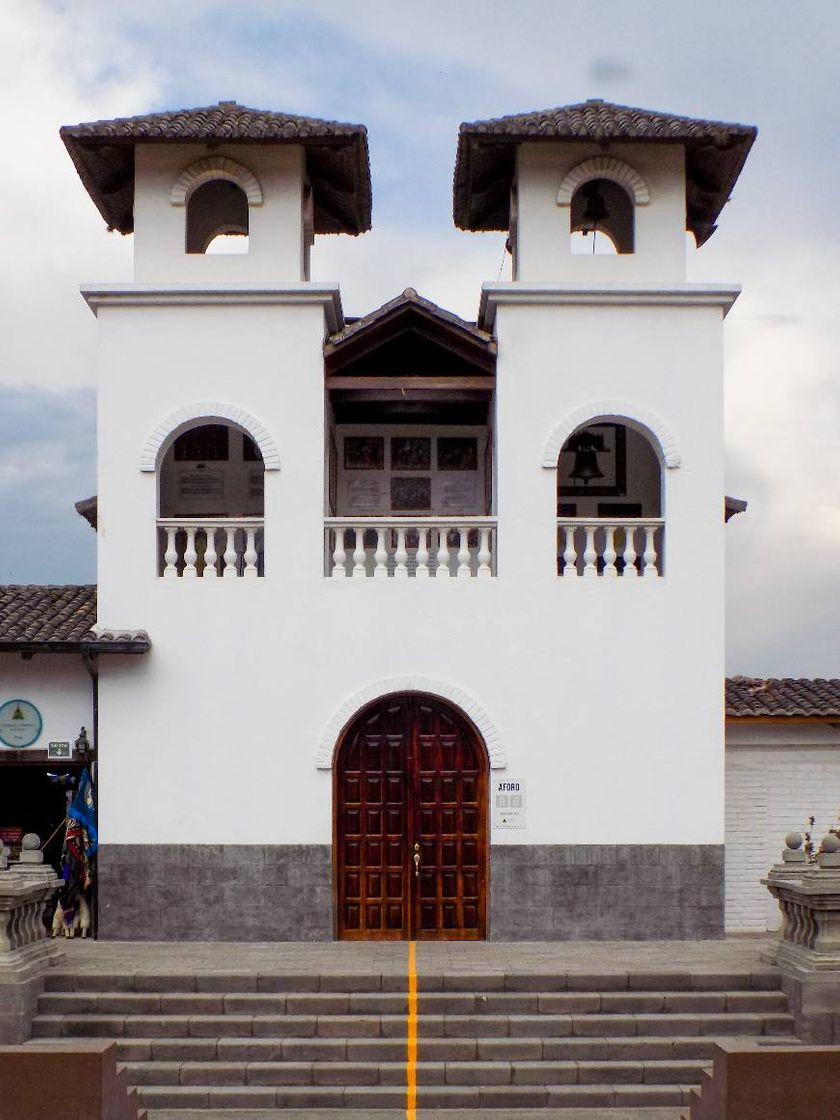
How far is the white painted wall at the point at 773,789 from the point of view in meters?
15.0

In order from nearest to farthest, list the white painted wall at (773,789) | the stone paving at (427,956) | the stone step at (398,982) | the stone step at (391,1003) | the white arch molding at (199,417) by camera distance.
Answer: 1. the stone step at (391,1003)
2. the stone step at (398,982)
3. the stone paving at (427,956)
4. the white arch molding at (199,417)
5. the white painted wall at (773,789)

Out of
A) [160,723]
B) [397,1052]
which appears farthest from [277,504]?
[397,1052]

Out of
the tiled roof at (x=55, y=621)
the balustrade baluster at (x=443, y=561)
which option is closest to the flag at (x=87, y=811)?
the tiled roof at (x=55, y=621)

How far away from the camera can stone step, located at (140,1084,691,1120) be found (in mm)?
10641

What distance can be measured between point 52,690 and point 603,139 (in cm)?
820

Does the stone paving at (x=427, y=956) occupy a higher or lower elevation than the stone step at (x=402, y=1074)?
higher

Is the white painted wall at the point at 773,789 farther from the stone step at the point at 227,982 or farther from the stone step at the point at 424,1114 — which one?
the stone step at the point at 227,982

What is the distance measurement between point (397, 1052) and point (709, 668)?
5.11 meters

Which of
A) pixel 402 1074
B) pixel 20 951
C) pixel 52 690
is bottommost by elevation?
pixel 402 1074

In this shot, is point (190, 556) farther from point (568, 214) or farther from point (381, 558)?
point (568, 214)

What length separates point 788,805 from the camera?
15.2 m

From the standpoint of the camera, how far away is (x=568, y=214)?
1445 cm

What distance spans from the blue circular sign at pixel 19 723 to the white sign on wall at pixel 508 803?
4.89 meters

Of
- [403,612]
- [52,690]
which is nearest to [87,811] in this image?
[52,690]
